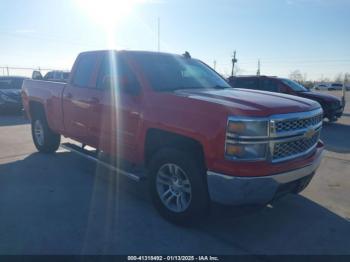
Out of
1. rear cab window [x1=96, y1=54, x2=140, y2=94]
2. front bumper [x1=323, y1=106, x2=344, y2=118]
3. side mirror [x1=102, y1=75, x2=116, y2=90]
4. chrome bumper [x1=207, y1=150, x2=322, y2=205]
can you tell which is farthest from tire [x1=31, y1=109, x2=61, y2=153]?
front bumper [x1=323, y1=106, x2=344, y2=118]

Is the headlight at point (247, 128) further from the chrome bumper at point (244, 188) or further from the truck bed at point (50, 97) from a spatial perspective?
the truck bed at point (50, 97)

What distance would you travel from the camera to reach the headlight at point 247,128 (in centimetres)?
314

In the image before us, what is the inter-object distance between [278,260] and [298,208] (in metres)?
1.42

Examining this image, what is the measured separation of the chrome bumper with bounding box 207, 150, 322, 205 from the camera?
3.13 metres

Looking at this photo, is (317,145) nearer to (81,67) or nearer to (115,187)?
(115,187)

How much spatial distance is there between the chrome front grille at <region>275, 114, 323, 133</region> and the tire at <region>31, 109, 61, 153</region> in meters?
4.99

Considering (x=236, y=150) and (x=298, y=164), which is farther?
(x=298, y=164)

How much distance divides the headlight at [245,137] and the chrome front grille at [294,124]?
183 mm

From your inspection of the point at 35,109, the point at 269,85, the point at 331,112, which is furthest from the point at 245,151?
the point at 331,112

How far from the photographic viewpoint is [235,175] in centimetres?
313

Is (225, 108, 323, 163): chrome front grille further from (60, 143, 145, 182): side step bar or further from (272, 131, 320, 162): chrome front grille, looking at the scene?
(60, 143, 145, 182): side step bar

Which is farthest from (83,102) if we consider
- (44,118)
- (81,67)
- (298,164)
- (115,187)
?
(298,164)

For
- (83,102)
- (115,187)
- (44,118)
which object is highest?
(83,102)

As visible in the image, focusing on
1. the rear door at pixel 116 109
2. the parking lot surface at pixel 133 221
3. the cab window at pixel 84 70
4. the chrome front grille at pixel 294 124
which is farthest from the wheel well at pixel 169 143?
the cab window at pixel 84 70
